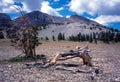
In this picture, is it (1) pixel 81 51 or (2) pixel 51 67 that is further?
(1) pixel 81 51

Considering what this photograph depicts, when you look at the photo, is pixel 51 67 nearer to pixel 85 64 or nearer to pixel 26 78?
pixel 85 64

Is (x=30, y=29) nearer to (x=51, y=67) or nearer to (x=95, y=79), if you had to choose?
(x=51, y=67)

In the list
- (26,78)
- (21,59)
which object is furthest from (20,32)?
(26,78)

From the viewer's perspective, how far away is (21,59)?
29328 millimetres

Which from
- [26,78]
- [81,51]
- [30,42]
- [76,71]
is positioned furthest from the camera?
[30,42]

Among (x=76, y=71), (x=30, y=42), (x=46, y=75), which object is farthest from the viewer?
(x=30, y=42)

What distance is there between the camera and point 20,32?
3366cm

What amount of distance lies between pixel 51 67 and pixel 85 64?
3.48 m

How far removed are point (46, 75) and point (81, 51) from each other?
6.04 m

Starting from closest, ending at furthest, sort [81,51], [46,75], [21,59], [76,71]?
[46,75]
[76,71]
[81,51]
[21,59]

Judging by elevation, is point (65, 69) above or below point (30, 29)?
below

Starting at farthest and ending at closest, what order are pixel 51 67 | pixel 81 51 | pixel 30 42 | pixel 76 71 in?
pixel 30 42 < pixel 81 51 < pixel 51 67 < pixel 76 71

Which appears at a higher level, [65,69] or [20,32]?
[20,32]

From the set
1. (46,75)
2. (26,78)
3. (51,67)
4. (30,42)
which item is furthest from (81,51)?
(30,42)
